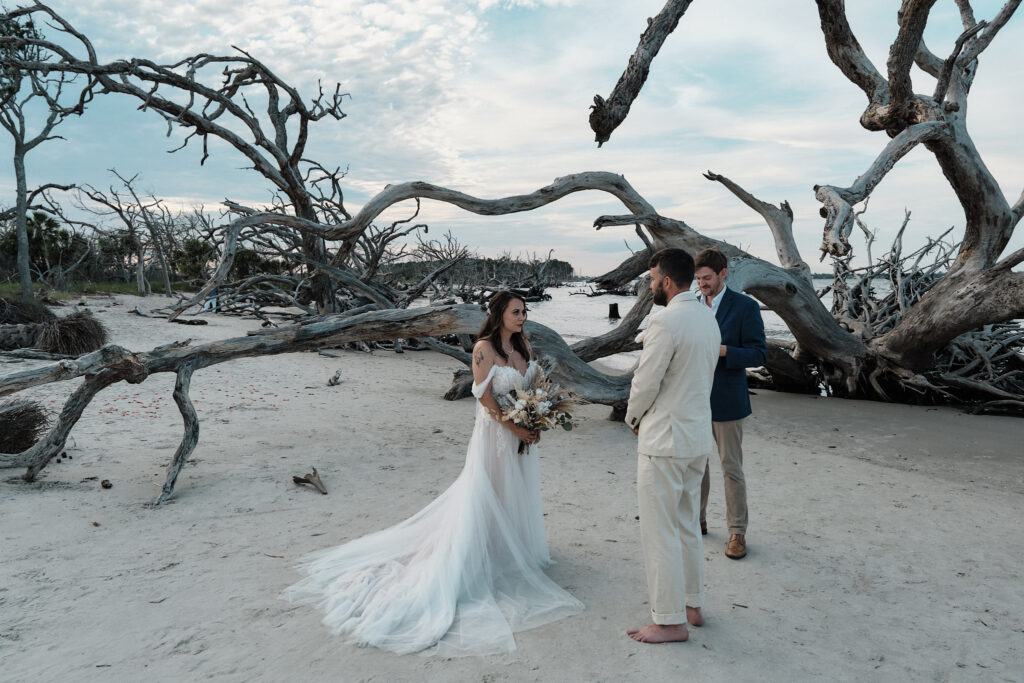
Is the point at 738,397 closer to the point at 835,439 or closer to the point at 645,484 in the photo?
the point at 645,484

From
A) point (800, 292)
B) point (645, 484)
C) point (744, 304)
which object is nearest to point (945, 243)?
point (800, 292)

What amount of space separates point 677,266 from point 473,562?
2013 millimetres

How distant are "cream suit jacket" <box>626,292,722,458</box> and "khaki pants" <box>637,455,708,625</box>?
9 cm

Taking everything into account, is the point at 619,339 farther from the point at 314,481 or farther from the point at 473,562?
the point at 473,562

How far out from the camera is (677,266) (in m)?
3.14

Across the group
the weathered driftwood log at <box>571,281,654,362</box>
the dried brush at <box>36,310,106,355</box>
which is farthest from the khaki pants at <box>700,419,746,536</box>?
the dried brush at <box>36,310,106,355</box>

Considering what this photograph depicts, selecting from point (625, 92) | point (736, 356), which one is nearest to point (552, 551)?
point (736, 356)

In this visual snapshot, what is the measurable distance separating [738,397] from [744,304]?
2.00ft

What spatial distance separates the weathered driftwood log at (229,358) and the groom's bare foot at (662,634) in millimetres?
3890

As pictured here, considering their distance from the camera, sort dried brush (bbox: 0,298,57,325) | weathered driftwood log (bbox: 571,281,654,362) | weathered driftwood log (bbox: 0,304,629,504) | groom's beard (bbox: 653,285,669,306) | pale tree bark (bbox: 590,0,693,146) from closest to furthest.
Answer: groom's beard (bbox: 653,285,669,306)
weathered driftwood log (bbox: 0,304,629,504)
pale tree bark (bbox: 590,0,693,146)
weathered driftwood log (bbox: 571,281,654,362)
dried brush (bbox: 0,298,57,325)

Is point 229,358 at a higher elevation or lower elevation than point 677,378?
lower

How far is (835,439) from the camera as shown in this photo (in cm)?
802

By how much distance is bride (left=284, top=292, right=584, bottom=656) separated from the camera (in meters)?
3.24

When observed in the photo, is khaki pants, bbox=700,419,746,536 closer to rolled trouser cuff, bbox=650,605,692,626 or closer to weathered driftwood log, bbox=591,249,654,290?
rolled trouser cuff, bbox=650,605,692,626
